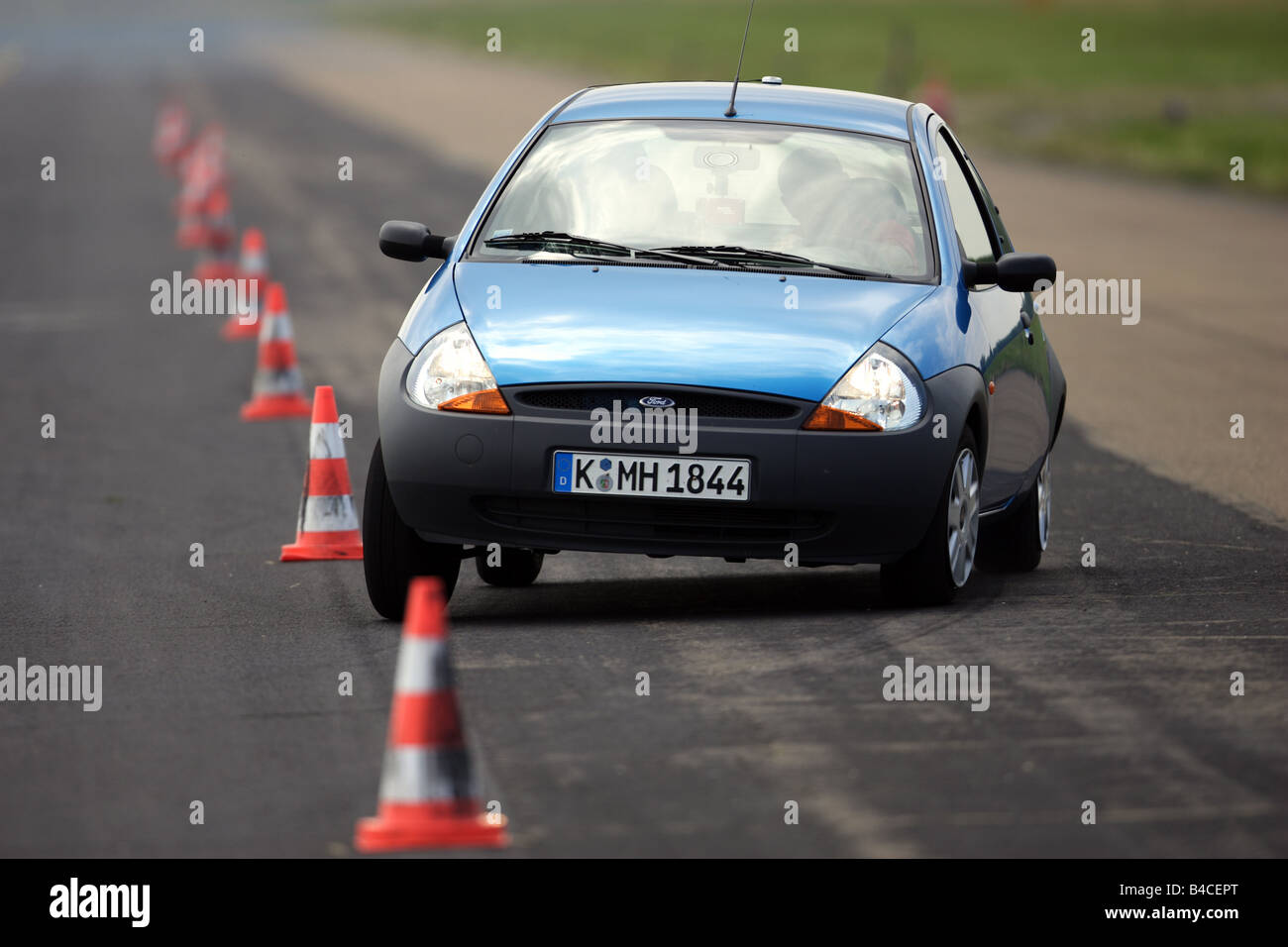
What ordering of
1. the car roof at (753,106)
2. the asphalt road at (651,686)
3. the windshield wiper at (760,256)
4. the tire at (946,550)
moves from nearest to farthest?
the asphalt road at (651,686), the tire at (946,550), the windshield wiper at (760,256), the car roof at (753,106)

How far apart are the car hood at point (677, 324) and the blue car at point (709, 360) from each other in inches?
0.4

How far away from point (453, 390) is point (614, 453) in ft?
1.88

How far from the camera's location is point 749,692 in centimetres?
670

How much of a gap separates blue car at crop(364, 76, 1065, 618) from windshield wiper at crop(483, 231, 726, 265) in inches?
0.4

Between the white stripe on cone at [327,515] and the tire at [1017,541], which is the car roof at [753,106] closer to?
the tire at [1017,541]

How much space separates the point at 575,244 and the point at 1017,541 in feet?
7.01

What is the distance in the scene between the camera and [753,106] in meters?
8.80

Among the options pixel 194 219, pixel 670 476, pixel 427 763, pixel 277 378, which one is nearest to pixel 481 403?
pixel 670 476

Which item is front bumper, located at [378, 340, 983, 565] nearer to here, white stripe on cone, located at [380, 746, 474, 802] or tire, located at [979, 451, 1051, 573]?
tire, located at [979, 451, 1051, 573]

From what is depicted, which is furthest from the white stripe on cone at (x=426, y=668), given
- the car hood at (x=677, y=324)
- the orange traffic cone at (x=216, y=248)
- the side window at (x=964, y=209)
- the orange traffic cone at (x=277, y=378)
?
the orange traffic cone at (x=216, y=248)

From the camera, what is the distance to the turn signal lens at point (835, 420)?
741 centimetres

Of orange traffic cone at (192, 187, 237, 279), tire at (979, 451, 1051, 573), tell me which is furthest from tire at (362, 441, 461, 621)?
orange traffic cone at (192, 187, 237, 279)
